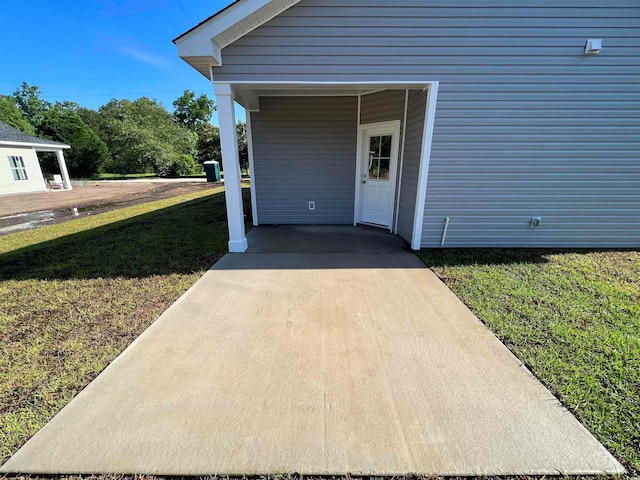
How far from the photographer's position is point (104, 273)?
391 centimetres

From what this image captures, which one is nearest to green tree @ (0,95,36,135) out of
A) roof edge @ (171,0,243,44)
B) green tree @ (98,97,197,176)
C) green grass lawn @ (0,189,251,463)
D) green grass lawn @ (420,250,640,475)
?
green tree @ (98,97,197,176)

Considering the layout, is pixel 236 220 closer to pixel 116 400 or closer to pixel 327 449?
pixel 116 400

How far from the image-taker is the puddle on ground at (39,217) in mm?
7293

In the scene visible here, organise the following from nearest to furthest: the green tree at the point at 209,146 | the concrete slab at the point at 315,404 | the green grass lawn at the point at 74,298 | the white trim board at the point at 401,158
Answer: the concrete slab at the point at 315,404
the green grass lawn at the point at 74,298
the white trim board at the point at 401,158
the green tree at the point at 209,146

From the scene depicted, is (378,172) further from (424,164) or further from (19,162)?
(19,162)

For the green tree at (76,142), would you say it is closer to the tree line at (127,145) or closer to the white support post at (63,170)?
the tree line at (127,145)

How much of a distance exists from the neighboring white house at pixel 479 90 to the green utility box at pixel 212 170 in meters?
15.7

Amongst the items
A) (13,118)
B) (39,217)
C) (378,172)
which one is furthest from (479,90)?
(13,118)

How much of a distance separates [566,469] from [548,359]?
37.6 inches

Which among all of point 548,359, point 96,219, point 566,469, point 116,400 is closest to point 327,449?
point 566,469

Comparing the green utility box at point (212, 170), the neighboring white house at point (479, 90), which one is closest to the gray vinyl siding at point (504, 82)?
the neighboring white house at point (479, 90)

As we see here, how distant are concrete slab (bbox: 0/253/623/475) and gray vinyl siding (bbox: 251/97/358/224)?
392 cm

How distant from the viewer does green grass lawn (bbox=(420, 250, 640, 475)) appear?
1791mm

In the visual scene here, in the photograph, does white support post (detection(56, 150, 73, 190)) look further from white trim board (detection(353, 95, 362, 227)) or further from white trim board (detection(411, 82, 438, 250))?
white trim board (detection(411, 82, 438, 250))
